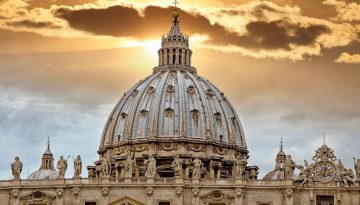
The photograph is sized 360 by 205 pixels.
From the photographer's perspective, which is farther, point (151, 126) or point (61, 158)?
point (151, 126)

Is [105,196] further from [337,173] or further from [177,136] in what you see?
[177,136]

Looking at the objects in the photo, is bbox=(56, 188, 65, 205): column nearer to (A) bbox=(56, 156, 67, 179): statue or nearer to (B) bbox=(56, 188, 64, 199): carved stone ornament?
(B) bbox=(56, 188, 64, 199): carved stone ornament

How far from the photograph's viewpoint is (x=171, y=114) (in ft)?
650

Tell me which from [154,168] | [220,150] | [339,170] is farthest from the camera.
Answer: [220,150]

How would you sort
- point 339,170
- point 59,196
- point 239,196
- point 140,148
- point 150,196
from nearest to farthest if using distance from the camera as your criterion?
1. point 150,196
2. point 239,196
3. point 59,196
4. point 339,170
5. point 140,148

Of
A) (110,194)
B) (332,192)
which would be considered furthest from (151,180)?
(332,192)

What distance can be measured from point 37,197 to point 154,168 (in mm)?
15629

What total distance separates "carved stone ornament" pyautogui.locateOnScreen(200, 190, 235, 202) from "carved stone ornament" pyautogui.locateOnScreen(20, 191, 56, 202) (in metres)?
19.5

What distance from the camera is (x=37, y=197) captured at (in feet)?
497

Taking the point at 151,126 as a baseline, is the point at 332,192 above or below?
below

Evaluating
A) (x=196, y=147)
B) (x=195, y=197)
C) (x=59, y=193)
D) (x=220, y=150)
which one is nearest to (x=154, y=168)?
(x=195, y=197)

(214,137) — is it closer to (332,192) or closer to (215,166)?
(215,166)

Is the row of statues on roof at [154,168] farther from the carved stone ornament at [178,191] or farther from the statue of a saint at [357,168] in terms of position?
the statue of a saint at [357,168]

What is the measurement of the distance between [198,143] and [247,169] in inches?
358
